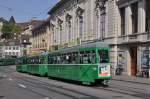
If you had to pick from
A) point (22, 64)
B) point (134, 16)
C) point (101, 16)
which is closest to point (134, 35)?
point (134, 16)

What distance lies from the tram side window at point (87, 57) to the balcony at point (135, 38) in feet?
47.6

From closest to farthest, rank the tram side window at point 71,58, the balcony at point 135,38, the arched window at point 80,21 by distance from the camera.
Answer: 1. the tram side window at point 71,58
2. the balcony at point 135,38
3. the arched window at point 80,21

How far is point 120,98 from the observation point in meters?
20.7

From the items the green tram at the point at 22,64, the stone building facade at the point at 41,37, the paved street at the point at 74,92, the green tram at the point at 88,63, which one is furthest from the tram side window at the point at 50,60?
the stone building facade at the point at 41,37

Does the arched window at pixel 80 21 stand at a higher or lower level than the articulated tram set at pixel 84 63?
higher

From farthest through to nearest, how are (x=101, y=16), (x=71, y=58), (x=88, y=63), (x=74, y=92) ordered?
1. (x=101, y=16)
2. (x=71, y=58)
3. (x=88, y=63)
4. (x=74, y=92)

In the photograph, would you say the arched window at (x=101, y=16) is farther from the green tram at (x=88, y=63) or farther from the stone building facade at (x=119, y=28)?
the green tram at (x=88, y=63)

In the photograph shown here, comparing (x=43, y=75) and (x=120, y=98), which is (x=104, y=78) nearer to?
(x=120, y=98)

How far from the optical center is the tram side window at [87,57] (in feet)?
97.2

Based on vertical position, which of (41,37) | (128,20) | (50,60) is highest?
(41,37)

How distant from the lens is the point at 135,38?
47.3 meters

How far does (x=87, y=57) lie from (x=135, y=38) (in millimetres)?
17697

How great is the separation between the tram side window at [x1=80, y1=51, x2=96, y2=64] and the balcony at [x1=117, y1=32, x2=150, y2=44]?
14515 mm

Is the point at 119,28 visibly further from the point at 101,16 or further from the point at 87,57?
the point at 87,57
